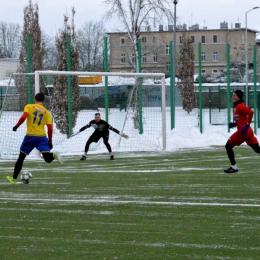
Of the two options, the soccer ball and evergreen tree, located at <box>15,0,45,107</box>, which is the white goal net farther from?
the soccer ball

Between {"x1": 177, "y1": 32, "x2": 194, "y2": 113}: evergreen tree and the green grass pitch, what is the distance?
49.8ft

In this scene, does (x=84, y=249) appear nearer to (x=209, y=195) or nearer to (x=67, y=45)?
(x=209, y=195)

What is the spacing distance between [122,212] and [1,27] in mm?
88122

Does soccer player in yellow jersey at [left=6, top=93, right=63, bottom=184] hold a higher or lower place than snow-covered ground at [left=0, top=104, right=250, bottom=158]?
higher

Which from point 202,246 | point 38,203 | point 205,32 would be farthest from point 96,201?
point 205,32

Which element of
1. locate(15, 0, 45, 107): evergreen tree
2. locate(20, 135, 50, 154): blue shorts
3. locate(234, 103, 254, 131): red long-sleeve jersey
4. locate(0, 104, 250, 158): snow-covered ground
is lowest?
locate(0, 104, 250, 158): snow-covered ground

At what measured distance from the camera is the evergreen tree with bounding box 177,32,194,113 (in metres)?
31.9

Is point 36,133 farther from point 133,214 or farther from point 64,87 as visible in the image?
point 64,87

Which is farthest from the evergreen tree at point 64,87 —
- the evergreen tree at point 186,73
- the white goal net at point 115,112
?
the evergreen tree at point 186,73

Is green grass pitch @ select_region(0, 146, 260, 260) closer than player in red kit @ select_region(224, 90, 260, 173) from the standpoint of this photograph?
Yes

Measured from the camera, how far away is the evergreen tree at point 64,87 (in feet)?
87.7

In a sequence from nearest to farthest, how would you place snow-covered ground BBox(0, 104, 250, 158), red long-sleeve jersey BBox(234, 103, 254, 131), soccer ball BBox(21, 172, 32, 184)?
1. soccer ball BBox(21, 172, 32, 184)
2. red long-sleeve jersey BBox(234, 103, 254, 131)
3. snow-covered ground BBox(0, 104, 250, 158)

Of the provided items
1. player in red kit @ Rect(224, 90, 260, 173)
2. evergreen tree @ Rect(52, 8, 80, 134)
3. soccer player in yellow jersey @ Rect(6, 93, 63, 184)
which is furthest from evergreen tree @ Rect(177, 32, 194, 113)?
soccer player in yellow jersey @ Rect(6, 93, 63, 184)

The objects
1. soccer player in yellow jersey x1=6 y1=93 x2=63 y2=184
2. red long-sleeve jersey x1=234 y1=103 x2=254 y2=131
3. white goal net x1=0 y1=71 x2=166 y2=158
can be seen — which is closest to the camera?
soccer player in yellow jersey x1=6 y1=93 x2=63 y2=184
